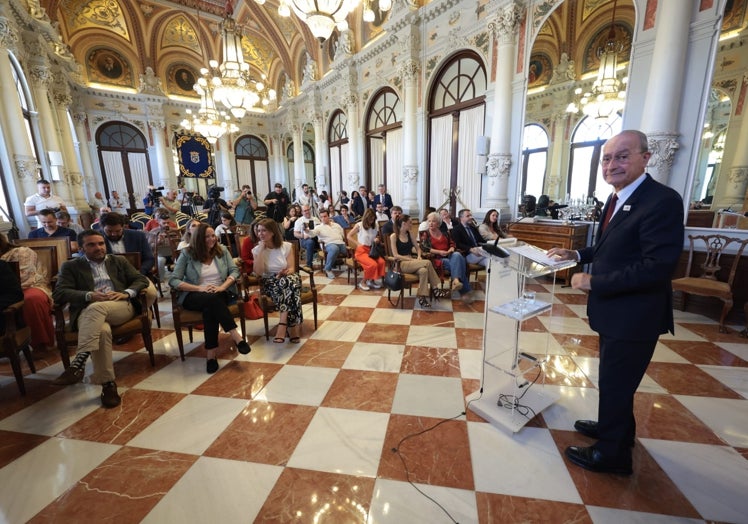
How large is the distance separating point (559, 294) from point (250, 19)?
13503mm

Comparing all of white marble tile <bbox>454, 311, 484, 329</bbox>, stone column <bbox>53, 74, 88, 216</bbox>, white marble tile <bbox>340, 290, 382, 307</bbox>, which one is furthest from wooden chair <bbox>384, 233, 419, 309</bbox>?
stone column <bbox>53, 74, 88, 216</bbox>

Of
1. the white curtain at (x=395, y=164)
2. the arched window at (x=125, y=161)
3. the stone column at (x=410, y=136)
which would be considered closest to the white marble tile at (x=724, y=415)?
the stone column at (x=410, y=136)

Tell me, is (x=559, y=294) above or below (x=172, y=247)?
below

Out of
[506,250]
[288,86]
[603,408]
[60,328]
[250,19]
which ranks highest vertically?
[250,19]

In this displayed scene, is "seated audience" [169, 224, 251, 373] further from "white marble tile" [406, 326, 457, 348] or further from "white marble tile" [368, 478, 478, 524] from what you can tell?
"white marble tile" [368, 478, 478, 524]

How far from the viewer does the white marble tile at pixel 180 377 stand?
2.26 m

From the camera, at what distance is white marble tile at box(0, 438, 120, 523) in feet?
4.56

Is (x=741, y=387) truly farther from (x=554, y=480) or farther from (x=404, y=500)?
(x=404, y=500)

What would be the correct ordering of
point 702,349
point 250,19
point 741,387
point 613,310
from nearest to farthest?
point 613,310, point 741,387, point 702,349, point 250,19

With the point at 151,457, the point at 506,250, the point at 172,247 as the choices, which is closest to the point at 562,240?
the point at 506,250

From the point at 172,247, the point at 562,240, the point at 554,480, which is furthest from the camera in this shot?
the point at 562,240

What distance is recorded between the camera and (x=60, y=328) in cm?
221

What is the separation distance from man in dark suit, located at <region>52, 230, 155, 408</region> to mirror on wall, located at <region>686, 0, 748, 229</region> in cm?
597

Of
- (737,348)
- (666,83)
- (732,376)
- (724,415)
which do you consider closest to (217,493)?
(724,415)
